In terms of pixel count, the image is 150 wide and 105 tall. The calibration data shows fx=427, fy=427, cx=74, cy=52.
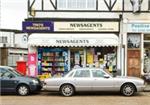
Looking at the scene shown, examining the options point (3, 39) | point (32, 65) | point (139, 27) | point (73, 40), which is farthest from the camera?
point (3, 39)

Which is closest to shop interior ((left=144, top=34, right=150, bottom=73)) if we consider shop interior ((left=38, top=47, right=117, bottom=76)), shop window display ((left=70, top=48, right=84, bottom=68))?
shop interior ((left=38, top=47, right=117, bottom=76))

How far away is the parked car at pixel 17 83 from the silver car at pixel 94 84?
815mm

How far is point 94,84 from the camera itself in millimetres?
20844

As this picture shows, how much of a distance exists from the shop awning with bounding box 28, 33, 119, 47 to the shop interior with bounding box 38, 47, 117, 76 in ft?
3.19

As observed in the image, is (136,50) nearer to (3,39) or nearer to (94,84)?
(94,84)

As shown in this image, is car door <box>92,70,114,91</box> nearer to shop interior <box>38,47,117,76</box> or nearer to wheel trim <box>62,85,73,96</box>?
wheel trim <box>62,85,73,96</box>

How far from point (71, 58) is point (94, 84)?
270 inches

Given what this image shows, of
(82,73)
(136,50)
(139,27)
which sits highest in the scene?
(139,27)

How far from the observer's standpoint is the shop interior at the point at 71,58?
27.3 meters

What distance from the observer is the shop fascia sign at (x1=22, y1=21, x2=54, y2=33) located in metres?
26.7
